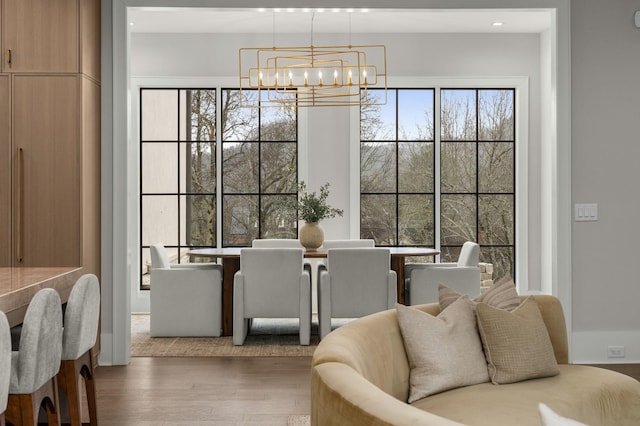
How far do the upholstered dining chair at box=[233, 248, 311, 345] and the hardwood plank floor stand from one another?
580 millimetres

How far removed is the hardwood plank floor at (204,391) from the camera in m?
3.59

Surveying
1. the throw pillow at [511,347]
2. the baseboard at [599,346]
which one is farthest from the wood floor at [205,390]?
the throw pillow at [511,347]

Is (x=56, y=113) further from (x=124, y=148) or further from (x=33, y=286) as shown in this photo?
(x=33, y=286)

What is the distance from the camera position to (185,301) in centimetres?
Result: 585

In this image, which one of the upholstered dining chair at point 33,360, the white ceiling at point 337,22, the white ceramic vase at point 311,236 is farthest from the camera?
the white ceiling at point 337,22

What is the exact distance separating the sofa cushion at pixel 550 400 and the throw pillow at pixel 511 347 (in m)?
0.04

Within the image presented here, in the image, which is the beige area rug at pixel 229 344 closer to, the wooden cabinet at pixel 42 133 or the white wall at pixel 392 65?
the wooden cabinet at pixel 42 133

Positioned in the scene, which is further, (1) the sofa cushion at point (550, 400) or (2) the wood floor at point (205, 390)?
(2) the wood floor at point (205, 390)

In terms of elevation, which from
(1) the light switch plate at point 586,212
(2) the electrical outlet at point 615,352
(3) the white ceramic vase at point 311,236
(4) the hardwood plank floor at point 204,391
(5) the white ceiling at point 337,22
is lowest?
(4) the hardwood plank floor at point 204,391

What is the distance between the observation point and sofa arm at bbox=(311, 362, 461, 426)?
1438mm

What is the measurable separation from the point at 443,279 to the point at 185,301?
2.24 m

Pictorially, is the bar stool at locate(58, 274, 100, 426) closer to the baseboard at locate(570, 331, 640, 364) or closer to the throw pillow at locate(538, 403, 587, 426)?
the throw pillow at locate(538, 403, 587, 426)

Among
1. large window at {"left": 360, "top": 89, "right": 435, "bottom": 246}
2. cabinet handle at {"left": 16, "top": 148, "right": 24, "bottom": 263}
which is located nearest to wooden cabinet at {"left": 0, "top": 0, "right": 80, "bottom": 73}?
cabinet handle at {"left": 16, "top": 148, "right": 24, "bottom": 263}

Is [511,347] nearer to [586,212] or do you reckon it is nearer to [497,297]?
[497,297]
